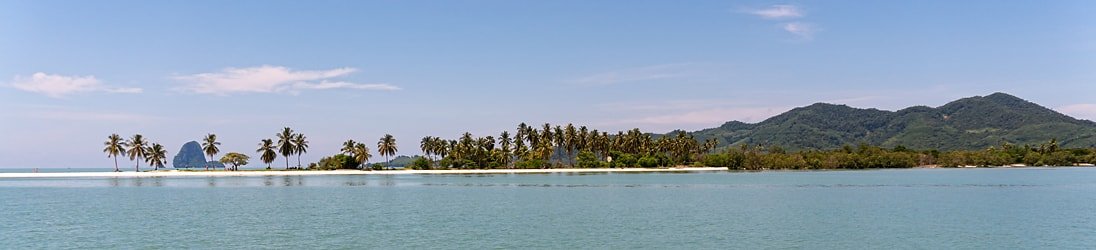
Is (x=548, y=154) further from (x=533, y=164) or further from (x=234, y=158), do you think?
(x=234, y=158)

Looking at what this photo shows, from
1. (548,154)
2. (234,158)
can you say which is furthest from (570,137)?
(234,158)

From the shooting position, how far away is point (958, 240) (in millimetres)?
33875

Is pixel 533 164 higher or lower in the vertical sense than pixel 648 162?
higher

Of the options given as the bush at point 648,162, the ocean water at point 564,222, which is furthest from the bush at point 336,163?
the ocean water at point 564,222

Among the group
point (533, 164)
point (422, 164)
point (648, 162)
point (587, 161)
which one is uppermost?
point (422, 164)

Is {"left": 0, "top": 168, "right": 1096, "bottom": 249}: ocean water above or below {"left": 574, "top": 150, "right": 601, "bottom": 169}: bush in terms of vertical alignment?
below

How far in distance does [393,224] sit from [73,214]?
22.7 m

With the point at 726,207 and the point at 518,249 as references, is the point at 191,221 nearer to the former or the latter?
the point at 518,249

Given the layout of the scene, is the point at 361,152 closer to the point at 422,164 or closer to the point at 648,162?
the point at 422,164

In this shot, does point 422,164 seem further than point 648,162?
No

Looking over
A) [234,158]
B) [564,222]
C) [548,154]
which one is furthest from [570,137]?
[564,222]

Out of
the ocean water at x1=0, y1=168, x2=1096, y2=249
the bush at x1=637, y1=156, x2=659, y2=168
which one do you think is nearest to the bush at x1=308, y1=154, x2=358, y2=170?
the bush at x1=637, y1=156, x2=659, y2=168

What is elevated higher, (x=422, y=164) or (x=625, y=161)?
(x=422, y=164)

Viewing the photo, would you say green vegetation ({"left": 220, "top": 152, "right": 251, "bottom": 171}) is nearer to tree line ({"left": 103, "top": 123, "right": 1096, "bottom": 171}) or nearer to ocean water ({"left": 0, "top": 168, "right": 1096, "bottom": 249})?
tree line ({"left": 103, "top": 123, "right": 1096, "bottom": 171})
